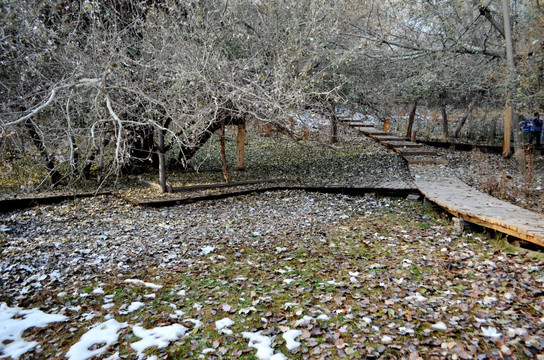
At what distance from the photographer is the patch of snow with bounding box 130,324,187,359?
10.7ft

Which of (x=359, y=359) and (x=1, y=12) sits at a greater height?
(x=1, y=12)

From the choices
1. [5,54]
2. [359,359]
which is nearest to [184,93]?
[5,54]

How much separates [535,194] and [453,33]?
4437 mm

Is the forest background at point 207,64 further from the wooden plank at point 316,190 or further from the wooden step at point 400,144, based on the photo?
the wooden step at point 400,144

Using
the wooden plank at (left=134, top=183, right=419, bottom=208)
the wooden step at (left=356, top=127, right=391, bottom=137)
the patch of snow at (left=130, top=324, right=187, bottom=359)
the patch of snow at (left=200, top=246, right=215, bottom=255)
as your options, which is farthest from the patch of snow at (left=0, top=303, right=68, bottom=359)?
the wooden step at (left=356, top=127, right=391, bottom=137)

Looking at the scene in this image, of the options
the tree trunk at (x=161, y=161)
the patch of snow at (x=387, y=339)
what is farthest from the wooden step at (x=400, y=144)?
the patch of snow at (x=387, y=339)

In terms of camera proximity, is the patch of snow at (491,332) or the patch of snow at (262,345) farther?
the patch of snow at (491,332)

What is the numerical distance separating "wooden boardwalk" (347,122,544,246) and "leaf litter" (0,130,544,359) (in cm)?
33

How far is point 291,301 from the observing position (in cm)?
400

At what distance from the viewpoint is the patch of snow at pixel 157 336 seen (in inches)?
128

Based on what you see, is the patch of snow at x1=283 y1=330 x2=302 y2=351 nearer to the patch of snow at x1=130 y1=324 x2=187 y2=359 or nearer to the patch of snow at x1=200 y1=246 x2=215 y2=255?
the patch of snow at x1=130 y1=324 x2=187 y2=359

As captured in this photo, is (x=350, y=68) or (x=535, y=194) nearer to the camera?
(x=535, y=194)

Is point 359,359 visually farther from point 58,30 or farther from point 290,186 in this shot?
point 58,30

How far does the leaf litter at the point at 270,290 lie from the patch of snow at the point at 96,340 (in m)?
0.01
